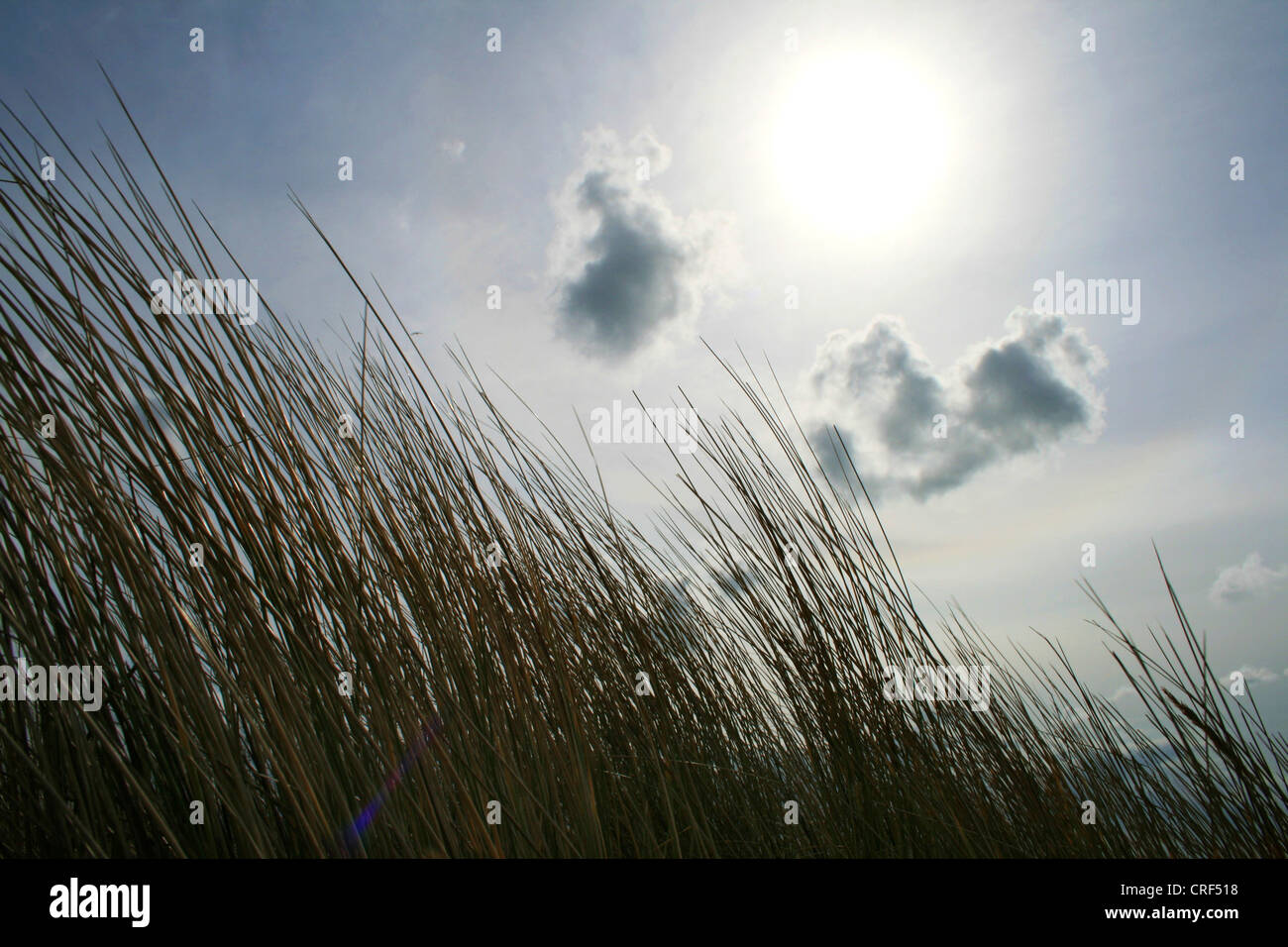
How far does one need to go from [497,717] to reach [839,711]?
33.5 inches

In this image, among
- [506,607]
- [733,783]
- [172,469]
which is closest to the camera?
[172,469]

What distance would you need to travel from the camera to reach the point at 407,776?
0.81m
